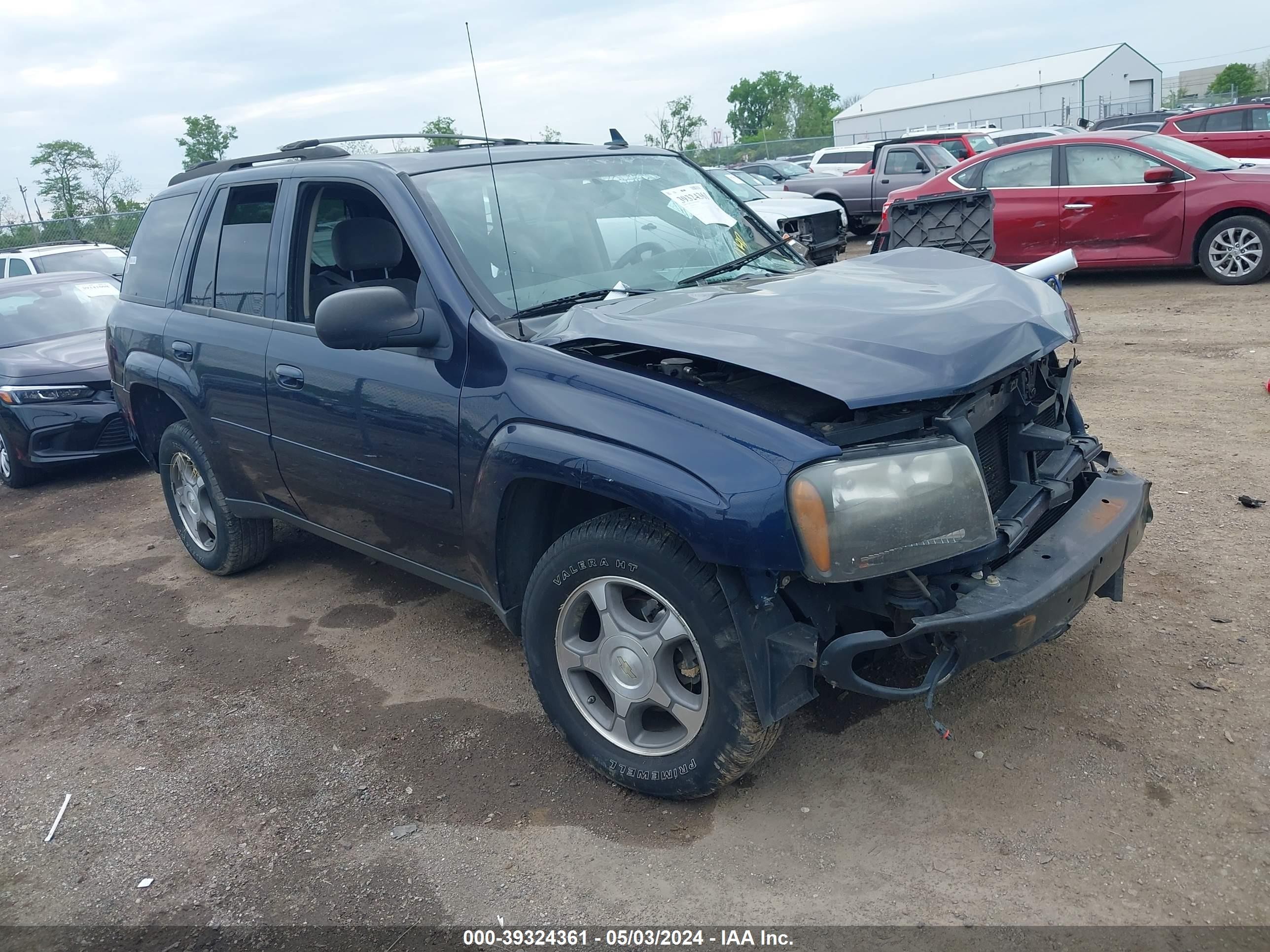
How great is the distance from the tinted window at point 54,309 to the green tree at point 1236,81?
58982 millimetres

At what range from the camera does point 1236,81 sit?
5516 centimetres

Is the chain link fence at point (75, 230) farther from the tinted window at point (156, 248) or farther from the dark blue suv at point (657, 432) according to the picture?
the dark blue suv at point (657, 432)

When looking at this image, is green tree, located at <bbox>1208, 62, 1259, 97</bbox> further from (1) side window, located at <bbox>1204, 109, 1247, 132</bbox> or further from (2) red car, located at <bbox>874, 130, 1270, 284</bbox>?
(2) red car, located at <bbox>874, 130, 1270, 284</bbox>

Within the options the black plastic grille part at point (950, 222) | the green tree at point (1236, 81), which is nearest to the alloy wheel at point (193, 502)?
the black plastic grille part at point (950, 222)

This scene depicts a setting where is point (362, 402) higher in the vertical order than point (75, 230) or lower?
lower

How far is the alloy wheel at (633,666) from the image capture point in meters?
2.82

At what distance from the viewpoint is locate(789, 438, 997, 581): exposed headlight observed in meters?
2.45

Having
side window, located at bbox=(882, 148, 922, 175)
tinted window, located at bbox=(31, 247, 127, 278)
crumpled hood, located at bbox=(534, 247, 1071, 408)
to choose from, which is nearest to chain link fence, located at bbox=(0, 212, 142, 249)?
tinted window, located at bbox=(31, 247, 127, 278)

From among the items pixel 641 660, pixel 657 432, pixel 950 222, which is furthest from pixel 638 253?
pixel 950 222

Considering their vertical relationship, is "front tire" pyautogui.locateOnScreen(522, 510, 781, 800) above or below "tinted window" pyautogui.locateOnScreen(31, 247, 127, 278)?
below

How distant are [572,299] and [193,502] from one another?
9.48ft

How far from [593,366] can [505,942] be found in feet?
5.14

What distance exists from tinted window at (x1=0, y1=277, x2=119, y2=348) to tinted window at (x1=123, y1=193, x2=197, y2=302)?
11.5 feet

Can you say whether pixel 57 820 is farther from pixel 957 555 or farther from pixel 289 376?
pixel 957 555
